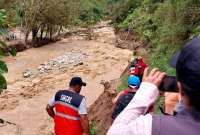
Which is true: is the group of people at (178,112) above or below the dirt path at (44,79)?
above

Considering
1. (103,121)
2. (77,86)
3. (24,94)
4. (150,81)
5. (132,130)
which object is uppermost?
(150,81)

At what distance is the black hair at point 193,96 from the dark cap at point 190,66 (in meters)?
0.01

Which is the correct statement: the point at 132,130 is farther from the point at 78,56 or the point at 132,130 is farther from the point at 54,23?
the point at 54,23

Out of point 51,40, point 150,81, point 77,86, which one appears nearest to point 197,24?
point 77,86

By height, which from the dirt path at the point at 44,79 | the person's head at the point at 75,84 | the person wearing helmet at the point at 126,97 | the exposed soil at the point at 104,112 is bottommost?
the dirt path at the point at 44,79

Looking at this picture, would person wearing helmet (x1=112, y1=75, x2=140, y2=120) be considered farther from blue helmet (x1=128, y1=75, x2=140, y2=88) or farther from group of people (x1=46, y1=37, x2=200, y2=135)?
group of people (x1=46, y1=37, x2=200, y2=135)

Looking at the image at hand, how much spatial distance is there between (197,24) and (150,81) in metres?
9.63

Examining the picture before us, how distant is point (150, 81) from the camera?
7.05 feet

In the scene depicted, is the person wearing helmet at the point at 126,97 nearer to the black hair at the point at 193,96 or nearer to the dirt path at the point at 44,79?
the black hair at the point at 193,96

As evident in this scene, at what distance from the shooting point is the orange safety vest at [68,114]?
Answer: 19.2ft

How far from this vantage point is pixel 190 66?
1917 mm

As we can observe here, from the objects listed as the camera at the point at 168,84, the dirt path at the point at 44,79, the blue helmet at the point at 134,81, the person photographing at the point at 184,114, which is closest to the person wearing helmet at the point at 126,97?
the blue helmet at the point at 134,81

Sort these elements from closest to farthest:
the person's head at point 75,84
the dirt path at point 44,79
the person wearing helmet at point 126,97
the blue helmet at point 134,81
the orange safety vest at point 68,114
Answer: the person wearing helmet at point 126,97 → the blue helmet at point 134,81 → the orange safety vest at point 68,114 → the person's head at point 75,84 → the dirt path at point 44,79

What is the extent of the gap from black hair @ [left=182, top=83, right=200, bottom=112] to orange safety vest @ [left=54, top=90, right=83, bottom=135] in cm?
395
